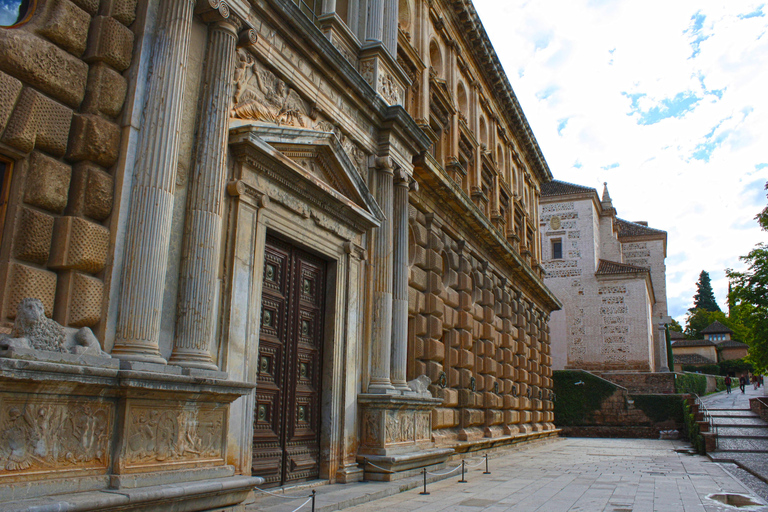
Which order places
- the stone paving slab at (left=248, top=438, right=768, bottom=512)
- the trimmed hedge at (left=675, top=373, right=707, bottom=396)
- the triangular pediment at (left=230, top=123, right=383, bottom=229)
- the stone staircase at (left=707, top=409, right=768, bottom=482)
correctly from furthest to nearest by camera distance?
the trimmed hedge at (left=675, top=373, right=707, bottom=396) → the stone staircase at (left=707, top=409, right=768, bottom=482) → the stone paving slab at (left=248, top=438, right=768, bottom=512) → the triangular pediment at (left=230, top=123, right=383, bottom=229)

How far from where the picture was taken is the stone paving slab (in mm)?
7570

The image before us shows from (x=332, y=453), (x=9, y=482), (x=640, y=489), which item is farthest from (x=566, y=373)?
(x=9, y=482)

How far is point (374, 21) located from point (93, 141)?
6.98 m

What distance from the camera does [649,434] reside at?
2948 cm

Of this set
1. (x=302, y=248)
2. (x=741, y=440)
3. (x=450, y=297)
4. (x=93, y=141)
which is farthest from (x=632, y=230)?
(x=93, y=141)

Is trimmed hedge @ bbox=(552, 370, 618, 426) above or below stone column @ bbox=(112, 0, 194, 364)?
below

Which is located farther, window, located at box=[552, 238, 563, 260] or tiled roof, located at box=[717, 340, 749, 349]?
tiled roof, located at box=[717, 340, 749, 349]

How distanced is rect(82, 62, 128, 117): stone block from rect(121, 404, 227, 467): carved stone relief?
106 inches

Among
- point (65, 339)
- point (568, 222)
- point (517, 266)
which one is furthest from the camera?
point (568, 222)

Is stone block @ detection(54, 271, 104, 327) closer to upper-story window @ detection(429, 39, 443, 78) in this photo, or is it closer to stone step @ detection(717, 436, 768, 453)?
upper-story window @ detection(429, 39, 443, 78)

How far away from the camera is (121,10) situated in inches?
233

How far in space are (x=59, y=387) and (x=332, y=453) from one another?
4.82 m

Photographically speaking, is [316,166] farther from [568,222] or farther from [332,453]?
[568,222]

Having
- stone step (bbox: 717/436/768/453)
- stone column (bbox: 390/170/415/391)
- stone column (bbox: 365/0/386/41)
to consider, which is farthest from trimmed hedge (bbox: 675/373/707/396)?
stone column (bbox: 365/0/386/41)
